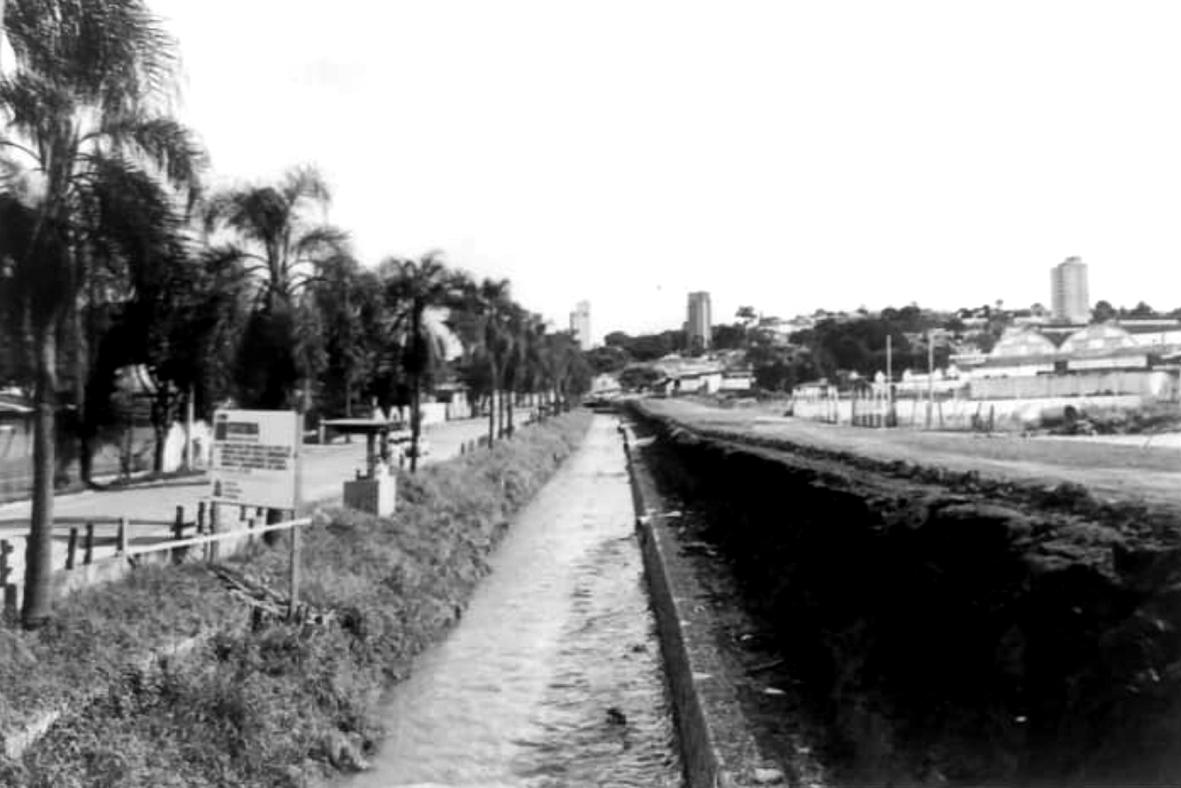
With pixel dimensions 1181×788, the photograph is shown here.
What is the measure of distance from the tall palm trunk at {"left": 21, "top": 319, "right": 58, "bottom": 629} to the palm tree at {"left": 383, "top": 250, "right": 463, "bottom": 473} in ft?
66.7

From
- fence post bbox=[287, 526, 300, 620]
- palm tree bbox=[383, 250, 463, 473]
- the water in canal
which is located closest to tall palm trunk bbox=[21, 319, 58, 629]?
fence post bbox=[287, 526, 300, 620]

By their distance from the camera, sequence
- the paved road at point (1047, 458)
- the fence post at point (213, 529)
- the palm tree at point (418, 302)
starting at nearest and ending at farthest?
1. the fence post at point (213, 529)
2. the paved road at point (1047, 458)
3. the palm tree at point (418, 302)

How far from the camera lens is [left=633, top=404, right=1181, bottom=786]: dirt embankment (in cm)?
706

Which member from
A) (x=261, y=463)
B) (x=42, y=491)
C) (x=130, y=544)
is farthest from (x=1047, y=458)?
(x=42, y=491)

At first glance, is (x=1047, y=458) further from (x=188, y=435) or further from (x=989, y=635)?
(x=188, y=435)

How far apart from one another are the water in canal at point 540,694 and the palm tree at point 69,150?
4285 mm

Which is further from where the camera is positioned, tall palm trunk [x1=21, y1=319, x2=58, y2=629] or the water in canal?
the water in canal

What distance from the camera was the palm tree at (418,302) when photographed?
3173 cm

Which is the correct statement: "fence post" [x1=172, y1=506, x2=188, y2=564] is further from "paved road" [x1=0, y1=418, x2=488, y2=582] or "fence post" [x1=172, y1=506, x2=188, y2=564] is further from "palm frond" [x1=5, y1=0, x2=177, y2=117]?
"palm frond" [x1=5, y1=0, x2=177, y2=117]

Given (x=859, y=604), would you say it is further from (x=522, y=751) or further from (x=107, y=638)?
(x=107, y=638)

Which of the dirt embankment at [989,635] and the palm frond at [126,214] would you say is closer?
the dirt embankment at [989,635]

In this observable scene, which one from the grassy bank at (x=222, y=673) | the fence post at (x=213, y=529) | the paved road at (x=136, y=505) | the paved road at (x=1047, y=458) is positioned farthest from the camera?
the paved road at (x=1047, y=458)

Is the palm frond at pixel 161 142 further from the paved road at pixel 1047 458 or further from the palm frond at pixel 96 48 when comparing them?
the paved road at pixel 1047 458

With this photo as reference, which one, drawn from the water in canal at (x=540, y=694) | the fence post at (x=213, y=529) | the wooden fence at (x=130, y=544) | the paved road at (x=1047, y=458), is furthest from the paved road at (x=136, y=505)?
the paved road at (x=1047, y=458)
